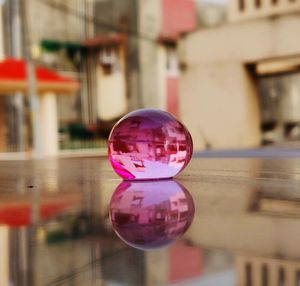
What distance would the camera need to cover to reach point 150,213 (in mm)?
2590

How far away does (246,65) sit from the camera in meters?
12.0

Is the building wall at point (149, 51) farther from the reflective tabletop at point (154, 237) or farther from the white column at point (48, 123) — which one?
the reflective tabletop at point (154, 237)

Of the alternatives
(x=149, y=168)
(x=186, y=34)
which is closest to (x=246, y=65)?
(x=186, y=34)

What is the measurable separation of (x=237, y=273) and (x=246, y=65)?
10824 millimetres

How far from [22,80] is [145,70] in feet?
20.6

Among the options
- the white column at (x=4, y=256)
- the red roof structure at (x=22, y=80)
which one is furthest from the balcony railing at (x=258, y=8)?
the white column at (x=4, y=256)

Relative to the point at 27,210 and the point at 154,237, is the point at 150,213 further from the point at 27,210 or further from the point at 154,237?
the point at 27,210

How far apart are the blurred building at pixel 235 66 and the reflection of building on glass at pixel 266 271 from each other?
9.83m

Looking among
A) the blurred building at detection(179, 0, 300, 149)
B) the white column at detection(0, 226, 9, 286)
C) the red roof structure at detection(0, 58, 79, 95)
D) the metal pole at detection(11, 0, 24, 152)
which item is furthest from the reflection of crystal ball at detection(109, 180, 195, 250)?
the metal pole at detection(11, 0, 24, 152)

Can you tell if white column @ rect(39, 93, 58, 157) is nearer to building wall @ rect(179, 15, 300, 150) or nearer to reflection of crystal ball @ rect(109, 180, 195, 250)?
building wall @ rect(179, 15, 300, 150)

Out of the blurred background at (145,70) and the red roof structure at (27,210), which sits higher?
the blurred background at (145,70)

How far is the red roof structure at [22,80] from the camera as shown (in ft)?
51.5

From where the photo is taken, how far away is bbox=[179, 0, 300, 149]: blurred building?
11.3 m

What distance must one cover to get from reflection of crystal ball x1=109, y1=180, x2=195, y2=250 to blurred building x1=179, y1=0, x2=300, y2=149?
8.20m
